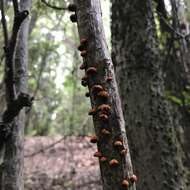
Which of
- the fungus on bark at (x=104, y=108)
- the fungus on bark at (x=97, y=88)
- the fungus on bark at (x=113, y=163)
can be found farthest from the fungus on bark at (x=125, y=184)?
the fungus on bark at (x=97, y=88)

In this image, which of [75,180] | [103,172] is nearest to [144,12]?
[103,172]

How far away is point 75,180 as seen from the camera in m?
8.82

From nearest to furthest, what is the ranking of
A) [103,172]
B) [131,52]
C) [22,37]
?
[103,172] < [22,37] < [131,52]

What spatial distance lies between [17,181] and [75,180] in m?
5.60

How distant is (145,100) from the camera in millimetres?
4797

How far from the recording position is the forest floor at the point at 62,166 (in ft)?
27.9

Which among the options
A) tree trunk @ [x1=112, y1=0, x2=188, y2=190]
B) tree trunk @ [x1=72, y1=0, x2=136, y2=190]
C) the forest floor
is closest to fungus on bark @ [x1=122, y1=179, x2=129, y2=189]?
tree trunk @ [x1=72, y1=0, x2=136, y2=190]

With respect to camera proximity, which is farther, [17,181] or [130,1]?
[130,1]

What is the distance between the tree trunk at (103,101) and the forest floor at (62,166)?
5.68 m

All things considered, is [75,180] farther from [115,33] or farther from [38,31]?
[38,31]

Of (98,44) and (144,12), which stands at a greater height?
(144,12)

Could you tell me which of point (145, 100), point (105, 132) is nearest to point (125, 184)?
point (105, 132)

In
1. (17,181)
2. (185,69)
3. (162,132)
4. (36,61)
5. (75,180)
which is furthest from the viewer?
(36,61)

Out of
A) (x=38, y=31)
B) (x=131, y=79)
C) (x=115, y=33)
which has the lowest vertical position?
→ (x=131, y=79)
